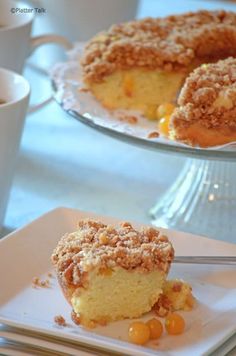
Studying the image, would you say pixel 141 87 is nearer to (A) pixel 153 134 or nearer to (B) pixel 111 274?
(A) pixel 153 134

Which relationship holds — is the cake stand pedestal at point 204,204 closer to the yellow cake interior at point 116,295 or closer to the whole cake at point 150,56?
the whole cake at point 150,56

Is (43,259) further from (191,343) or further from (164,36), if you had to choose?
(164,36)

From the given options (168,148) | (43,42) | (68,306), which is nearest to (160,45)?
(43,42)

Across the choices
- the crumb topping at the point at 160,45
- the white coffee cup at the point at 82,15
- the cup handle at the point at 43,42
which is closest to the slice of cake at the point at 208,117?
the crumb topping at the point at 160,45

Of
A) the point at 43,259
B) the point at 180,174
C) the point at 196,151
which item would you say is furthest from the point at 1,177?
the point at 180,174

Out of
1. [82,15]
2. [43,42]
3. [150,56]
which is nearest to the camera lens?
[150,56]

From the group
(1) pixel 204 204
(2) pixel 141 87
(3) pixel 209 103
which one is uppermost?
(3) pixel 209 103

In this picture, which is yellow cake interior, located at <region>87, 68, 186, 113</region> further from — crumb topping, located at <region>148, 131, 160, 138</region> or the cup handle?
crumb topping, located at <region>148, 131, 160, 138</region>
